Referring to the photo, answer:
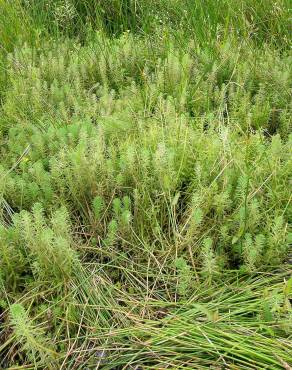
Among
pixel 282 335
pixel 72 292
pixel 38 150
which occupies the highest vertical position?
pixel 38 150

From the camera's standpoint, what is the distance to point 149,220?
230cm

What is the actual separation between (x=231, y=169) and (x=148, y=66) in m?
1.61

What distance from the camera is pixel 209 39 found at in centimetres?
373

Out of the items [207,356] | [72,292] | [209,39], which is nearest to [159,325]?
[207,356]

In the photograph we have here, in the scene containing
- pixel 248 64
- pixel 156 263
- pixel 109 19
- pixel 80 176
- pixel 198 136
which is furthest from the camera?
pixel 109 19

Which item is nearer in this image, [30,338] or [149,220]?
[30,338]

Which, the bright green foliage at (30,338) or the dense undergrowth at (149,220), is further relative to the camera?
the dense undergrowth at (149,220)

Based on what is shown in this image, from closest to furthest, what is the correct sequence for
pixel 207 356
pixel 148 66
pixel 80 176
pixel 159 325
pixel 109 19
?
1. pixel 207 356
2. pixel 159 325
3. pixel 80 176
4. pixel 148 66
5. pixel 109 19

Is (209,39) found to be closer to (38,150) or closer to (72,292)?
(38,150)

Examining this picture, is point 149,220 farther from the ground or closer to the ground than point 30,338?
closer to the ground

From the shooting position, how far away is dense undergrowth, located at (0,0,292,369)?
183 centimetres

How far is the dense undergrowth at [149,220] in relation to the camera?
1833 millimetres

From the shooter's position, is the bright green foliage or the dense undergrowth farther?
the dense undergrowth

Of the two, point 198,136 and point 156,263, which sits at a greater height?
point 198,136
